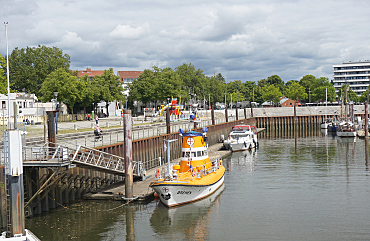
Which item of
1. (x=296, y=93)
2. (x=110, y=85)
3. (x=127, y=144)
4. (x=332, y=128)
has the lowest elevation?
(x=332, y=128)

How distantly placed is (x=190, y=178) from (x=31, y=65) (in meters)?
88.6

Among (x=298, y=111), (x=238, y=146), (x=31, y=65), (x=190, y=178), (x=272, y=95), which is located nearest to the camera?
(x=190, y=178)

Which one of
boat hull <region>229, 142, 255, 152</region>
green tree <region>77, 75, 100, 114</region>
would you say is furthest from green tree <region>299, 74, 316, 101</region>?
boat hull <region>229, 142, 255, 152</region>

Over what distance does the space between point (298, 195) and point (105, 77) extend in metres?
75.4

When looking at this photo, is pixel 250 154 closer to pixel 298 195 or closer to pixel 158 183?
pixel 298 195

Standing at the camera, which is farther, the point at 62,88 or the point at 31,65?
the point at 31,65

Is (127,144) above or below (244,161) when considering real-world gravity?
above

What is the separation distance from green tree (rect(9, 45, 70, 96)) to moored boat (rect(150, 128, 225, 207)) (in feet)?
261

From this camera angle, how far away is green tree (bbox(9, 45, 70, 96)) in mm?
100244

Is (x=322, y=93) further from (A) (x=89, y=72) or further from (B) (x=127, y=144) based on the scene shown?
(B) (x=127, y=144)

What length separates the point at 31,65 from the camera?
104 metres

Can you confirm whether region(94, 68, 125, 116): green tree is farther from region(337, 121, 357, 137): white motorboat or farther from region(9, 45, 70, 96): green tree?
region(337, 121, 357, 137): white motorboat

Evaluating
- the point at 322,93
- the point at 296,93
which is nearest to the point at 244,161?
the point at 296,93

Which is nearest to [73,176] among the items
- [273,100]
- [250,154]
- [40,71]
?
[250,154]
